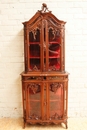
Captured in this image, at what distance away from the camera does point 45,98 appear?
2244 mm

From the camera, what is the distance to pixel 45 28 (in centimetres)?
216

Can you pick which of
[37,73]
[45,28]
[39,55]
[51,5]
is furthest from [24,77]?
[51,5]

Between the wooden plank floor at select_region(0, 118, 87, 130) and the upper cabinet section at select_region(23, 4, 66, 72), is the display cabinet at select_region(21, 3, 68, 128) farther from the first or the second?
the wooden plank floor at select_region(0, 118, 87, 130)

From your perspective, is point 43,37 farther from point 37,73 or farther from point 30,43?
point 37,73

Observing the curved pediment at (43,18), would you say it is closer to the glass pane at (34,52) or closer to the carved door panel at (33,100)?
the glass pane at (34,52)


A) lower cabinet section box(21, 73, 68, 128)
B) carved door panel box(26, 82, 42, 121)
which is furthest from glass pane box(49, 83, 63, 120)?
carved door panel box(26, 82, 42, 121)

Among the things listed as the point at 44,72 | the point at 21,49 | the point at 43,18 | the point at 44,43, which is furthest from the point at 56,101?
the point at 43,18

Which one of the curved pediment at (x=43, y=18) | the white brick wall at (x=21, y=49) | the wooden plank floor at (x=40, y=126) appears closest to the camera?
the curved pediment at (x=43, y=18)

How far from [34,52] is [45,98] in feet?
2.28

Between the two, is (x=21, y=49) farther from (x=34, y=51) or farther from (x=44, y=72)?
(x=44, y=72)

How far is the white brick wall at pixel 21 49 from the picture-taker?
2475mm

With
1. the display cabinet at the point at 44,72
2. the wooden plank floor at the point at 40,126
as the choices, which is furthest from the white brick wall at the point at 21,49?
the display cabinet at the point at 44,72

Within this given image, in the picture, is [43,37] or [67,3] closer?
[43,37]

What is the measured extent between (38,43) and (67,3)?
2.82 ft
